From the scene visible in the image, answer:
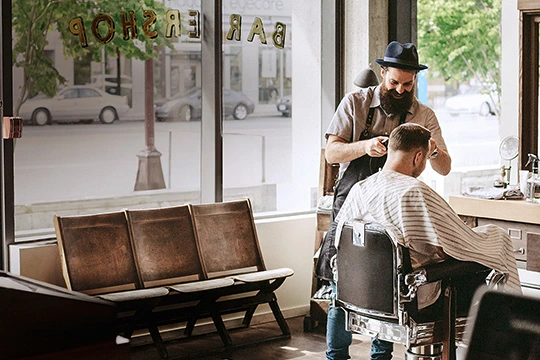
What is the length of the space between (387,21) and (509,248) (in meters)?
2.53

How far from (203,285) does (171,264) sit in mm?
294

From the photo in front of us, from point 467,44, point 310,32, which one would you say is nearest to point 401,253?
point 310,32

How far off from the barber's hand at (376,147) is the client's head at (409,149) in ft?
1.08

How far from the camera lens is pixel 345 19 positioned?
570 cm

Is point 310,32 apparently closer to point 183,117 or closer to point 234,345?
point 183,117

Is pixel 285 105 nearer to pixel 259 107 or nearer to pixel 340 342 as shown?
pixel 259 107

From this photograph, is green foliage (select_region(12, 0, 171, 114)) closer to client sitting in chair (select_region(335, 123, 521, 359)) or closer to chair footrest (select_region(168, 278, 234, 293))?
chair footrest (select_region(168, 278, 234, 293))

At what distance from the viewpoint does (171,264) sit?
4695 millimetres

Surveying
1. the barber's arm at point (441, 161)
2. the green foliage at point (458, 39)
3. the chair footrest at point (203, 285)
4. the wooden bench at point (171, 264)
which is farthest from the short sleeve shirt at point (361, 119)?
the green foliage at point (458, 39)

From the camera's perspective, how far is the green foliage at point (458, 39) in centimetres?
558

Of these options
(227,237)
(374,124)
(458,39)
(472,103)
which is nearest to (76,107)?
(227,237)

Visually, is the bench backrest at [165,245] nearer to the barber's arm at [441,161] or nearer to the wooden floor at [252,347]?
the wooden floor at [252,347]

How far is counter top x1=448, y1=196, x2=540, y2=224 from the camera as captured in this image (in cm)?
433

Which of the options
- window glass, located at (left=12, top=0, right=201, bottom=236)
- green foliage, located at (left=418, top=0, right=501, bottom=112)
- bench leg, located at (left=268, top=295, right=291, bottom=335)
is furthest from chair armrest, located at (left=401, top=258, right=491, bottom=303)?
green foliage, located at (left=418, top=0, right=501, bottom=112)
